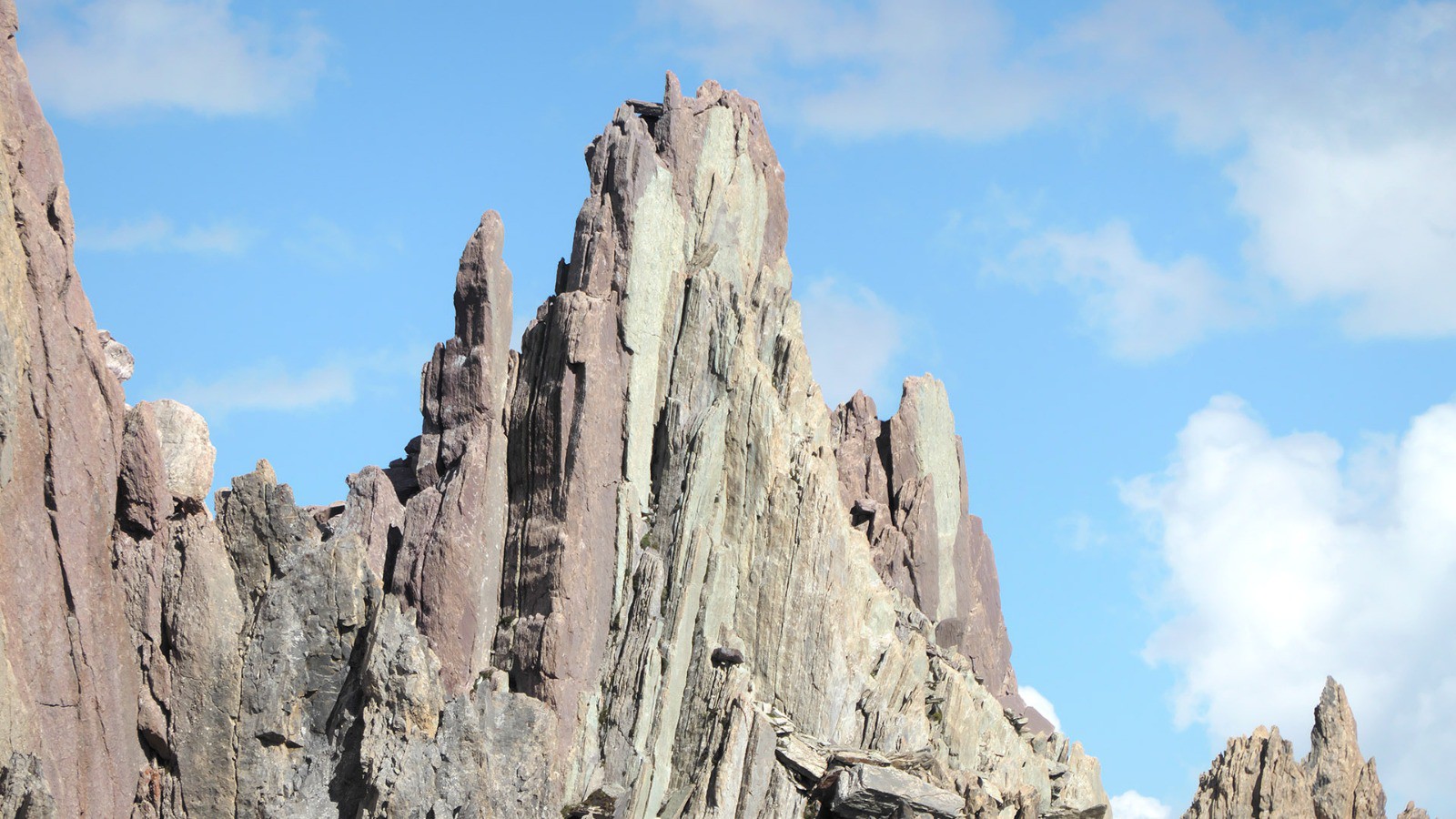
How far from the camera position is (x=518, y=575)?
57594 millimetres

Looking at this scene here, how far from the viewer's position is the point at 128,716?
170 ft

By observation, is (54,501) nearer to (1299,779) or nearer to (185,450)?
(185,450)

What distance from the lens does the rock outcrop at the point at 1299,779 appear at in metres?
74.8

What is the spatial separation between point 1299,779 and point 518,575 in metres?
33.5

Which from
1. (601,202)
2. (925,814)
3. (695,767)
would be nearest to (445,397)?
(601,202)

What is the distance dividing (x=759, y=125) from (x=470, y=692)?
27090 millimetres

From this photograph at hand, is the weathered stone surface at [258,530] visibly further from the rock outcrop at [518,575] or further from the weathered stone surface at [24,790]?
the weathered stone surface at [24,790]

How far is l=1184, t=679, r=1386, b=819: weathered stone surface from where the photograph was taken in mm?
74812

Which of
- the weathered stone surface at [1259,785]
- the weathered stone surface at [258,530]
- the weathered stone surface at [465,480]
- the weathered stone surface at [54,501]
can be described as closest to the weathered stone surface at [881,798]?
the weathered stone surface at [465,480]

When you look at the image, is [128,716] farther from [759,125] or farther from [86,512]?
[759,125]

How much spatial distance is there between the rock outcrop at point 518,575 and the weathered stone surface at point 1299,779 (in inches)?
330

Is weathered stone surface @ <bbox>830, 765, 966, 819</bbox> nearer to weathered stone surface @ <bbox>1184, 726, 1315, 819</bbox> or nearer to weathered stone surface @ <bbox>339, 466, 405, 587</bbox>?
weathered stone surface @ <bbox>339, 466, 405, 587</bbox>

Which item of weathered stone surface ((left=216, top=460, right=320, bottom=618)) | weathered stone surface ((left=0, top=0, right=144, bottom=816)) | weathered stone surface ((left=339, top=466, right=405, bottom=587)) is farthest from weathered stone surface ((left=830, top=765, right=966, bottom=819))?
weathered stone surface ((left=0, top=0, right=144, bottom=816))

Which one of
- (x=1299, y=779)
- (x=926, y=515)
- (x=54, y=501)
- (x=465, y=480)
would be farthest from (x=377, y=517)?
(x=1299, y=779)
